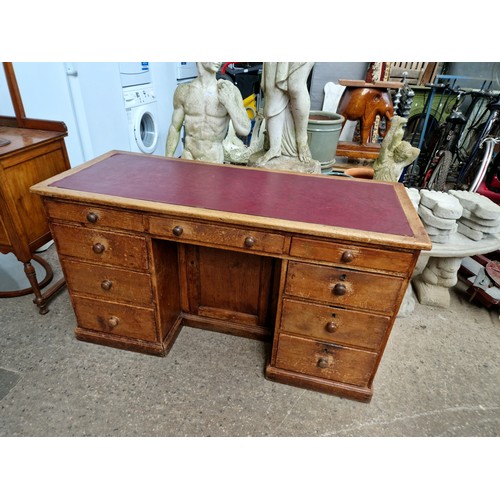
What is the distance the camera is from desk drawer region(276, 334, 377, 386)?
1.67m

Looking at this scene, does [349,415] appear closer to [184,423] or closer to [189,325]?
[184,423]

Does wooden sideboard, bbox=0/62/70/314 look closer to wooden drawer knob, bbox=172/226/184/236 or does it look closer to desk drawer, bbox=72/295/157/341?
desk drawer, bbox=72/295/157/341

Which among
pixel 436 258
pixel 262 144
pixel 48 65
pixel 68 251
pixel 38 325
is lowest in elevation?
pixel 38 325

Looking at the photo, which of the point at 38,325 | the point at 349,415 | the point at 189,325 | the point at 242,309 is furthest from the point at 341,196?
the point at 38,325

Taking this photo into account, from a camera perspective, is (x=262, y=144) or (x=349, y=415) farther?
(x=262, y=144)

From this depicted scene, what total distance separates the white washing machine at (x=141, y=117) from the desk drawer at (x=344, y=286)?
9.55 ft

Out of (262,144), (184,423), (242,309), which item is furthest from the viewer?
(262,144)

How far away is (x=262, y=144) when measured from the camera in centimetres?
292

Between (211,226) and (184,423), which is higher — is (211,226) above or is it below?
above

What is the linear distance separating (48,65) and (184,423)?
342 cm

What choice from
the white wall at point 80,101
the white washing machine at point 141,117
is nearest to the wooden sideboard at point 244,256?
the white wall at point 80,101

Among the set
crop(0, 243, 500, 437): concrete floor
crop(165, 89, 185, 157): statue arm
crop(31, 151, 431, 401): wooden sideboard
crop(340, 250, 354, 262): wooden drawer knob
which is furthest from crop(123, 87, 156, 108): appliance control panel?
crop(340, 250, 354, 262): wooden drawer knob

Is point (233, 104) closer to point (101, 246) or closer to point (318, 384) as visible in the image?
point (101, 246)

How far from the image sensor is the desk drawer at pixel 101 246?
166 centimetres
